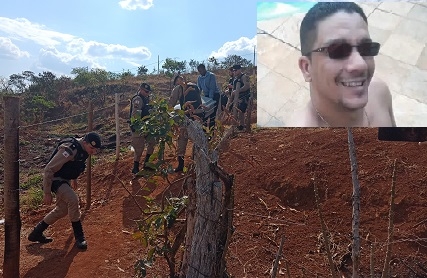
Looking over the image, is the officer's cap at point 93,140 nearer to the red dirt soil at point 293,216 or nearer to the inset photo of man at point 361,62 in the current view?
the red dirt soil at point 293,216

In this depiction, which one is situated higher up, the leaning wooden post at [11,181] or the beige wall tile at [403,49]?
the beige wall tile at [403,49]

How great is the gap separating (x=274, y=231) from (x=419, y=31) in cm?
261

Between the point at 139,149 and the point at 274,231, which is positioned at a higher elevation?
the point at 139,149

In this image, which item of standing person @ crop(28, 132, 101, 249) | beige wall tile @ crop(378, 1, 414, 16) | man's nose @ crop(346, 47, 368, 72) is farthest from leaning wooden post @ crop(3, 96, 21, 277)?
beige wall tile @ crop(378, 1, 414, 16)

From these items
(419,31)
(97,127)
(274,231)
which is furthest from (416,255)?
(97,127)

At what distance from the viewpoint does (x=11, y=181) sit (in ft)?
11.3

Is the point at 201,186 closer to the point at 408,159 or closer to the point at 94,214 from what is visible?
the point at 94,214

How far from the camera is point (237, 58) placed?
2370 cm

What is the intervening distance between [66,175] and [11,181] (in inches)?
41.0

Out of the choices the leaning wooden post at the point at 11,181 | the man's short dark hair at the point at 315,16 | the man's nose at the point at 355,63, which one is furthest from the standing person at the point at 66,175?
the man's nose at the point at 355,63

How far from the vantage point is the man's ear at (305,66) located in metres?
4.79

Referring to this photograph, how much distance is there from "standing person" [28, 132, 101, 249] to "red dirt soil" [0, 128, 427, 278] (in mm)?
214

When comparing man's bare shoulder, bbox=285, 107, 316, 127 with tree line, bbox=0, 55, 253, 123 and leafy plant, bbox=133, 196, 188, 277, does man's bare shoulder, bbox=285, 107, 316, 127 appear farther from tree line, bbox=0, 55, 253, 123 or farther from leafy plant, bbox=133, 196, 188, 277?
tree line, bbox=0, 55, 253, 123

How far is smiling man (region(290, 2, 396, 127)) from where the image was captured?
179 inches
